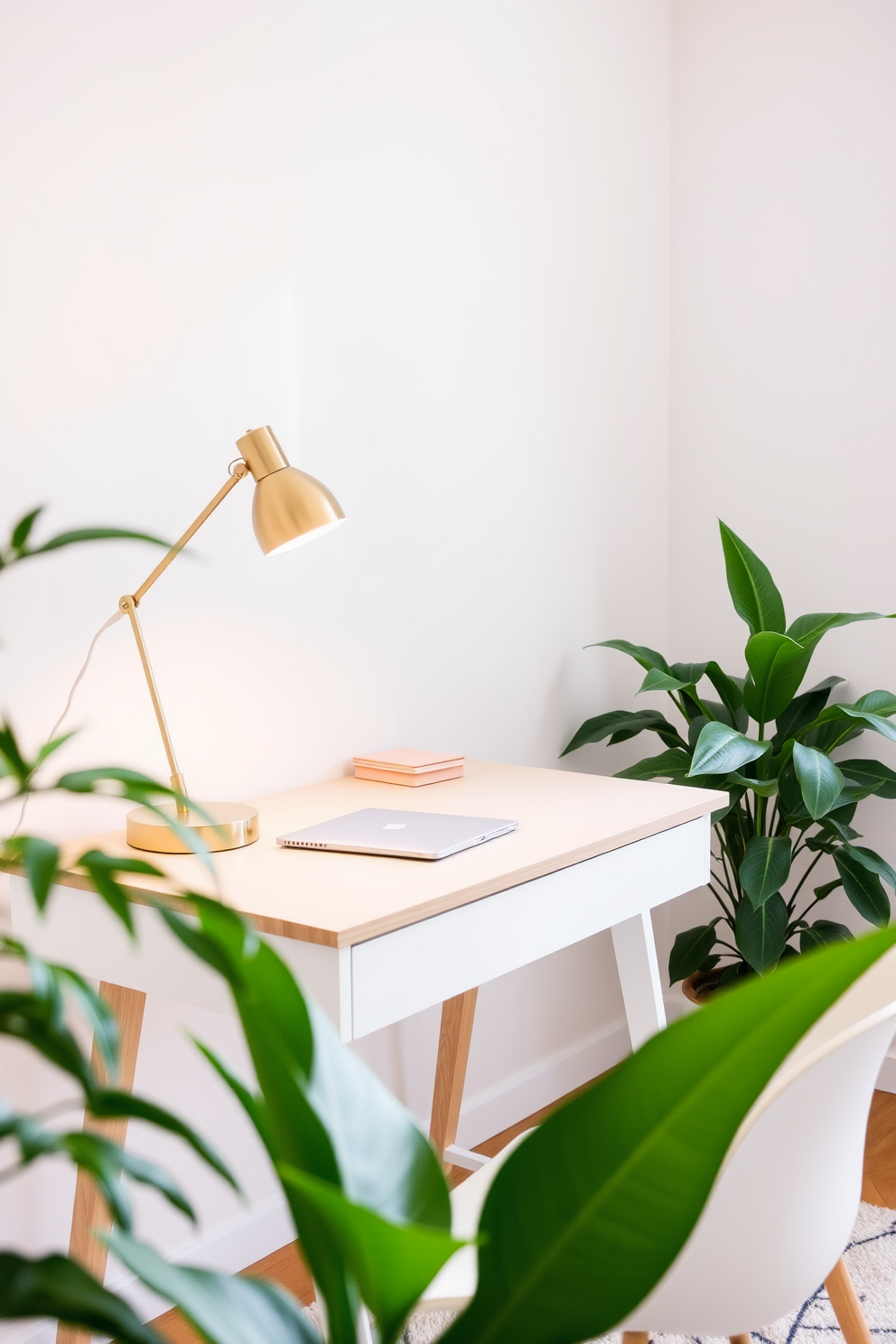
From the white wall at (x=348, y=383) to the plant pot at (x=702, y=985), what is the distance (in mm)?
288

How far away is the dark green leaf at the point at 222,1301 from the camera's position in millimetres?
437

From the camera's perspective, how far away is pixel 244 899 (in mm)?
1375

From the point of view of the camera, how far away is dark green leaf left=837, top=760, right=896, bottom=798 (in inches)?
92.2

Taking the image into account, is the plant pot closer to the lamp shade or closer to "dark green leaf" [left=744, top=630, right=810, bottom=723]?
"dark green leaf" [left=744, top=630, right=810, bottom=723]

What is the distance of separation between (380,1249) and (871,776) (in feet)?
7.00

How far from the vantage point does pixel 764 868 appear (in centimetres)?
222

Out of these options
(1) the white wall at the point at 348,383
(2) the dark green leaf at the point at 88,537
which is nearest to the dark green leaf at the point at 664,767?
(1) the white wall at the point at 348,383

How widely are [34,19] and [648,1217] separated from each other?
1.68 meters

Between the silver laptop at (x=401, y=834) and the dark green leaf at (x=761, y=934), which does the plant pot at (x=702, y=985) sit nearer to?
the dark green leaf at (x=761, y=934)

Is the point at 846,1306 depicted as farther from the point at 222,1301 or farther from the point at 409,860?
the point at 222,1301

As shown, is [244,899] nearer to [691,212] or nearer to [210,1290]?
[210,1290]

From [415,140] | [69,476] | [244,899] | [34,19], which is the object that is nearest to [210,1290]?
[244,899]

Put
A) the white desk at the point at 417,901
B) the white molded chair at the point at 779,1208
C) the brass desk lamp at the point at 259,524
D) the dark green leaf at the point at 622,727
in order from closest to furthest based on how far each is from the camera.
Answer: the white molded chair at the point at 779,1208 < the white desk at the point at 417,901 < the brass desk lamp at the point at 259,524 < the dark green leaf at the point at 622,727

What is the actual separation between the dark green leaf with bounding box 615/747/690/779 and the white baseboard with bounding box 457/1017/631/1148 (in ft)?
2.30
